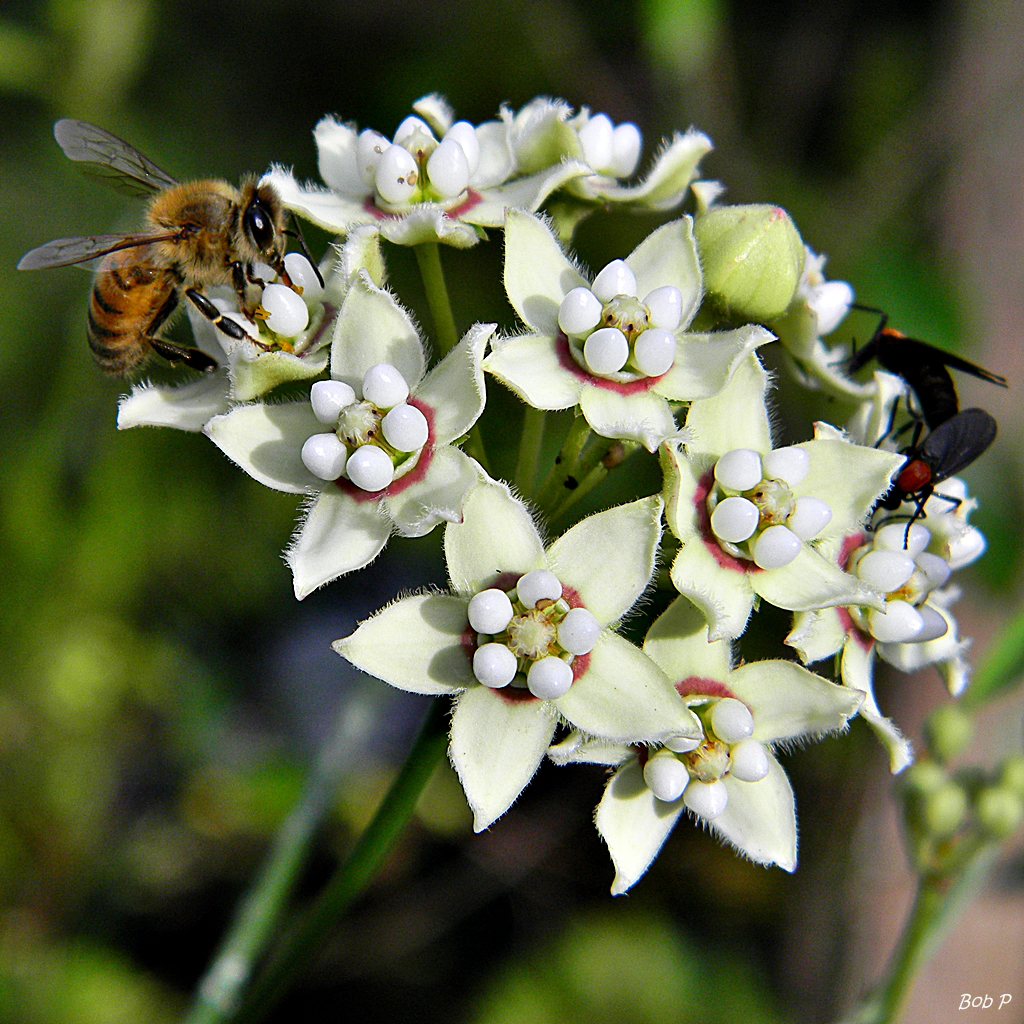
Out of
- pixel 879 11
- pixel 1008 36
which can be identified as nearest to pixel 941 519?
pixel 1008 36

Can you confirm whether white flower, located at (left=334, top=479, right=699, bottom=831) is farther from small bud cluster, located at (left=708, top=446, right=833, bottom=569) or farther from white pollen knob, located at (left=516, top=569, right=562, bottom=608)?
small bud cluster, located at (left=708, top=446, right=833, bottom=569)

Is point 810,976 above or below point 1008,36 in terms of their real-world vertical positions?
below

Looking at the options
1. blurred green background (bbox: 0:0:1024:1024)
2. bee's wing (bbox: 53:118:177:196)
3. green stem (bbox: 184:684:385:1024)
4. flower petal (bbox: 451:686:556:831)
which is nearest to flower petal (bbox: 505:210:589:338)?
flower petal (bbox: 451:686:556:831)

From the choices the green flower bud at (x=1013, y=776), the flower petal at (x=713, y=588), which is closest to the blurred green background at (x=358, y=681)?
the green flower bud at (x=1013, y=776)

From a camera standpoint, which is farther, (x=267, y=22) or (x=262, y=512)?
(x=267, y=22)

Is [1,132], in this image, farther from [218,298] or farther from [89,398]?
[218,298]

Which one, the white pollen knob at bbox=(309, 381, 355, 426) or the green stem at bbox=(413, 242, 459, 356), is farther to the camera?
the green stem at bbox=(413, 242, 459, 356)
